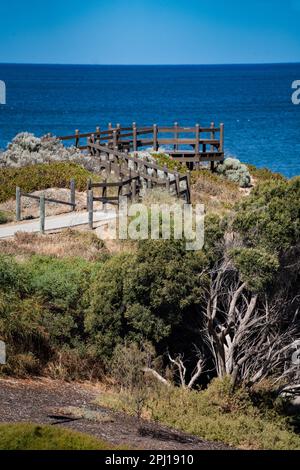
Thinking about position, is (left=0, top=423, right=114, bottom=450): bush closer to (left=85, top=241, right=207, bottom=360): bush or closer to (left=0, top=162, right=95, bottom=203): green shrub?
(left=85, top=241, right=207, bottom=360): bush

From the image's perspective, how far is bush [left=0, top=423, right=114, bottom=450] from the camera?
13.8 metres

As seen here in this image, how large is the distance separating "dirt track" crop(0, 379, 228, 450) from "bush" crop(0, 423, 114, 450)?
1.11 m

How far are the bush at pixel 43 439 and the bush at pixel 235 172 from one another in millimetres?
30193

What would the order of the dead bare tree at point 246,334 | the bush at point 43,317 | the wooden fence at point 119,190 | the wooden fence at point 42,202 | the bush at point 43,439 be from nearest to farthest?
the bush at point 43,439 < the dead bare tree at point 246,334 < the bush at point 43,317 < the wooden fence at point 42,202 < the wooden fence at point 119,190

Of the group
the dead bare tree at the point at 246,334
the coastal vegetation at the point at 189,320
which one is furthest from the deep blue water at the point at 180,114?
the dead bare tree at the point at 246,334

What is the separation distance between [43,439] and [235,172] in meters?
31.9

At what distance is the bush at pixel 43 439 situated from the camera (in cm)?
1379

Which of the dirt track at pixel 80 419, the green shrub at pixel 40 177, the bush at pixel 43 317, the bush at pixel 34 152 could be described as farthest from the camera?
the bush at pixel 34 152

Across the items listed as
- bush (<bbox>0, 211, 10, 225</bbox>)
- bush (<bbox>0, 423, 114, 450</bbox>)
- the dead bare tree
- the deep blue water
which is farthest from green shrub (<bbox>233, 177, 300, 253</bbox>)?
the deep blue water

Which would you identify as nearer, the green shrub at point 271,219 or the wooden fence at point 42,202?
the green shrub at point 271,219

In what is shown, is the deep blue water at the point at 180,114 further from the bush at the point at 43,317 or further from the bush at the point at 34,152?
the bush at the point at 43,317

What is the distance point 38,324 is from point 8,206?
38.7 feet

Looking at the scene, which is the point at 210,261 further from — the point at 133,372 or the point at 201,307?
the point at 133,372
